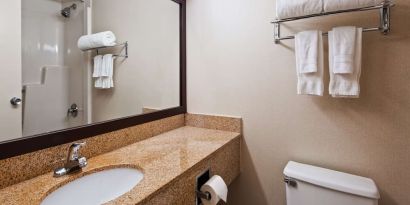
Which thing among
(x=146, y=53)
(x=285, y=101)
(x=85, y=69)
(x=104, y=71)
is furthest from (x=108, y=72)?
(x=285, y=101)

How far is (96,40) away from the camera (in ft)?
4.97

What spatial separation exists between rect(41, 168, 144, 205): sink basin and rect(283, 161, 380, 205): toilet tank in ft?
2.75

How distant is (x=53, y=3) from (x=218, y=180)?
4.80ft

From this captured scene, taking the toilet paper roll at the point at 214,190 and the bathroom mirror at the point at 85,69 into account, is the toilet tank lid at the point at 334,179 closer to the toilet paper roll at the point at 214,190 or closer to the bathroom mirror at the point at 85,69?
the toilet paper roll at the point at 214,190

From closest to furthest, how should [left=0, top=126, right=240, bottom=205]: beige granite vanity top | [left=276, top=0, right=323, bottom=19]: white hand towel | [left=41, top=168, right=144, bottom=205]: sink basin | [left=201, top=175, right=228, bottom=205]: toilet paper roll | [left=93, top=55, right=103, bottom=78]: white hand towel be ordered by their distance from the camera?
1. [left=0, top=126, right=240, bottom=205]: beige granite vanity top
2. [left=41, top=168, right=144, bottom=205]: sink basin
3. [left=201, top=175, right=228, bottom=205]: toilet paper roll
4. [left=276, top=0, right=323, bottom=19]: white hand towel
5. [left=93, top=55, right=103, bottom=78]: white hand towel

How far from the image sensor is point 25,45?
1.23 metres

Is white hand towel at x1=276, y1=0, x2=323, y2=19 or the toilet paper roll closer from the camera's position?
the toilet paper roll

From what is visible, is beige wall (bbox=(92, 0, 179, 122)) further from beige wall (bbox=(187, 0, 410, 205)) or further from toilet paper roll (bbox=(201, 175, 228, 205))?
toilet paper roll (bbox=(201, 175, 228, 205))

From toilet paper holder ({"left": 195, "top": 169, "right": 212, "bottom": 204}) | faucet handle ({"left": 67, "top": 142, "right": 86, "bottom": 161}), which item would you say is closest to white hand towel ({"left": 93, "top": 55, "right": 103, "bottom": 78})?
faucet handle ({"left": 67, "top": 142, "right": 86, "bottom": 161})

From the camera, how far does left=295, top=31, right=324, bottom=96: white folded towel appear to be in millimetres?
1184

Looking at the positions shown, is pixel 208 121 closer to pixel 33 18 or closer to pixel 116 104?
pixel 116 104

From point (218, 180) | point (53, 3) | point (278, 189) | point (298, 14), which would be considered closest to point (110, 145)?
point (218, 180)

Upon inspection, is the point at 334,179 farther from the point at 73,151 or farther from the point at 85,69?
the point at 85,69

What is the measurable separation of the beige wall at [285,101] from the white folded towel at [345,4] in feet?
0.45
